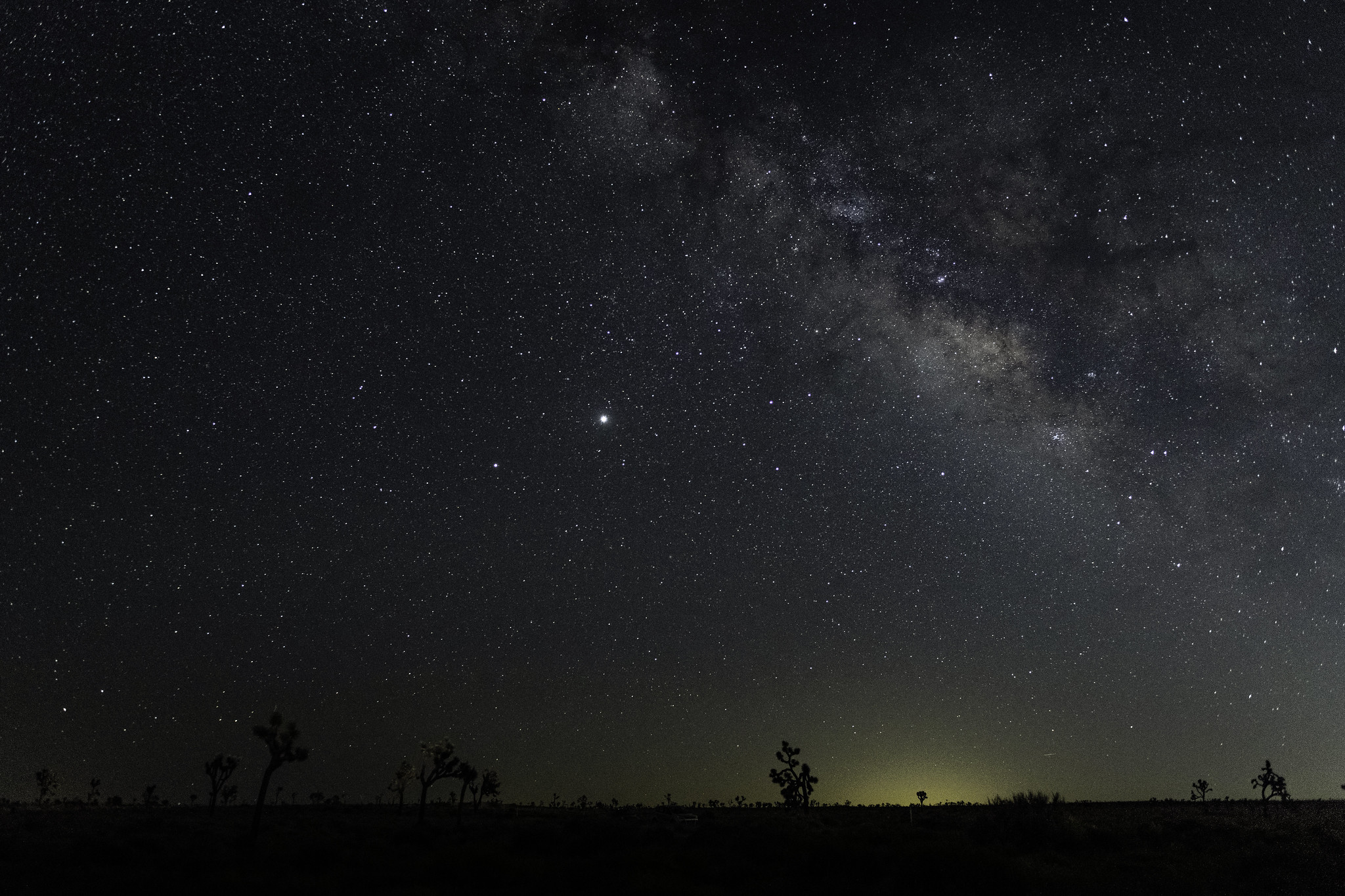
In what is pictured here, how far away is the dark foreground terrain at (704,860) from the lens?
1950 cm

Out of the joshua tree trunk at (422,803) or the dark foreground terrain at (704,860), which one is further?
the joshua tree trunk at (422,803)

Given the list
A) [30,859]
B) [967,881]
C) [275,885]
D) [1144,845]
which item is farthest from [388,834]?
→ [1144,845]

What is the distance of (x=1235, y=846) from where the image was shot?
1141 inches

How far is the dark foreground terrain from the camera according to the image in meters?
19.5

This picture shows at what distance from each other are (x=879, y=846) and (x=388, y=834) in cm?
2328

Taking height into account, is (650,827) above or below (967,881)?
below

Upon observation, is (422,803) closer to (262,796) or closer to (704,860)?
(262,796)

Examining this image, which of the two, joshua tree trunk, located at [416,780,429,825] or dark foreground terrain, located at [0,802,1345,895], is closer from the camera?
dark foreground terrain, located at [0,802,1345,895]

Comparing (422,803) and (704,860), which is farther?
(422,803)

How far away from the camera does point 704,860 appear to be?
2369 centimetres

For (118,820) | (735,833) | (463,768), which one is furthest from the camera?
(463,768)

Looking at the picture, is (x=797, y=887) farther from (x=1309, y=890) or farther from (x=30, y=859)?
(x=30, y=859)

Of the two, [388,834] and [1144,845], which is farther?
[388,834]

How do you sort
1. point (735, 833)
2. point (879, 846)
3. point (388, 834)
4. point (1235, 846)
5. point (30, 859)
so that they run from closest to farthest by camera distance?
point (30, 859)
point (879, 846)
point (1235, 846)
point (735, 833)
point (388, 834)
